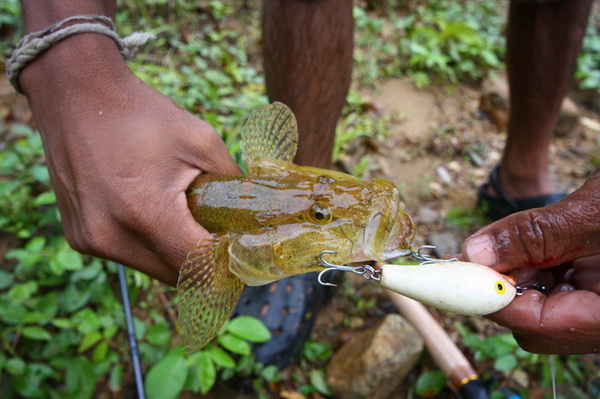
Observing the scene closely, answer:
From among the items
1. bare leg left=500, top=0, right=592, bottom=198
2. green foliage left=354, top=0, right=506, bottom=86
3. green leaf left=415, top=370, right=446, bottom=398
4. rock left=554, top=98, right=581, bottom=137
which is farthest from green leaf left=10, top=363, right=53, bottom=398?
rock left=554, top=98, right=581, bottom=137

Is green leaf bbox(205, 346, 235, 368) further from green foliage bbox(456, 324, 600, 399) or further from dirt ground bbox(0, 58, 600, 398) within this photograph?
green foliage bbox(456, 324, 600, 399)

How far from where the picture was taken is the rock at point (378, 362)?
8.32 ft

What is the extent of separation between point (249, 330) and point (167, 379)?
474 mm

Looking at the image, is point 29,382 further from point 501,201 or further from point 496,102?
point 496,102

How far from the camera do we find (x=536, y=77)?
3.25m

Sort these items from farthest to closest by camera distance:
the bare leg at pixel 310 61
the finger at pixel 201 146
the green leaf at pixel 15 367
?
the bare leg at pixel 310 61, the green leaf at pixel 15 367, the finger at pixel 201 146

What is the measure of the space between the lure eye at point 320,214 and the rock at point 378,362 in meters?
1.38

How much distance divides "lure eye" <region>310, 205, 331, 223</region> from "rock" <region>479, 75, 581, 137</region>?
3901 millimetres

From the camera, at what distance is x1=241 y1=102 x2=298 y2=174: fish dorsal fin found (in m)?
1.87

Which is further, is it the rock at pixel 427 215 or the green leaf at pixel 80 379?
the rock at pixel 427 215

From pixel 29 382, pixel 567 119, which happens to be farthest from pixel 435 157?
pixel 29 382

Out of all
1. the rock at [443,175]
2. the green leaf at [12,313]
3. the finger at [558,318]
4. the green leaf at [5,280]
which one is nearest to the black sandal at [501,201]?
the rock at [443,175]

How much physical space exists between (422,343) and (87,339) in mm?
1947

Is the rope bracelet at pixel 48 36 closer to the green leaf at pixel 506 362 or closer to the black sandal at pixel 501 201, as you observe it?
the green leaf at pixel 506 362
